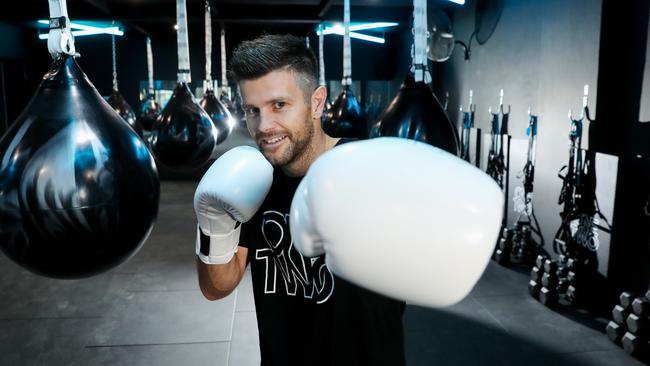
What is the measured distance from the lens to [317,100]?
1378 mm

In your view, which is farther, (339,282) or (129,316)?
(129,316)

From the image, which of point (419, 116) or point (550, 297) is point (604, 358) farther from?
point (419, 116)

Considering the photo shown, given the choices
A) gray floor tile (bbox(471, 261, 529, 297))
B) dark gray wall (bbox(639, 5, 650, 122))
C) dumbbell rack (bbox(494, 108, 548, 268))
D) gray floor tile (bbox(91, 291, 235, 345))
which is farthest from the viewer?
dumbbell rack (bbox(494, 108, 548, 268))

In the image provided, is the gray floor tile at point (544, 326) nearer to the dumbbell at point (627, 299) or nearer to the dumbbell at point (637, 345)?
Result: the dumbbell at point (637, 345)

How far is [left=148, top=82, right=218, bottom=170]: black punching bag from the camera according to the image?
109 inches

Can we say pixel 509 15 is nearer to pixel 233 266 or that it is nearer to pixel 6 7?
pixel 233 266

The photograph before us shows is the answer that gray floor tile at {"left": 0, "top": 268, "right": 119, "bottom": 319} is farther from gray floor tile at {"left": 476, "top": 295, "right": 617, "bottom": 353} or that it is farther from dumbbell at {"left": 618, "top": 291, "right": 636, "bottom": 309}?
dumbbell at {"left": 618, "top": 291, "right": 636, "bottom": 309}

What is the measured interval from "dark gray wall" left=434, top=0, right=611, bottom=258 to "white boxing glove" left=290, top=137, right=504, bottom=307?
3.27m

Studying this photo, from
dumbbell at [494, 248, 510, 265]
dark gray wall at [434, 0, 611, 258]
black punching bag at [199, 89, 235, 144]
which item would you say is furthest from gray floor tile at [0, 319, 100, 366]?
dark gray wall at [434, 0, 611, 258]

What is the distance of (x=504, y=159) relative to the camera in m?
4.77

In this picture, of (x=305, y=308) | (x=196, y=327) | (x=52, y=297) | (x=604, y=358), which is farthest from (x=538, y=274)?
(x=52, y=297)

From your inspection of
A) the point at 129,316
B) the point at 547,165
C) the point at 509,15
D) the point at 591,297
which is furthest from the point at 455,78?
the point at 129,316

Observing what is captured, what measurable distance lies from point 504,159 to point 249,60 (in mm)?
4035

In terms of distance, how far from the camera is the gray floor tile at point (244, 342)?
288cm
